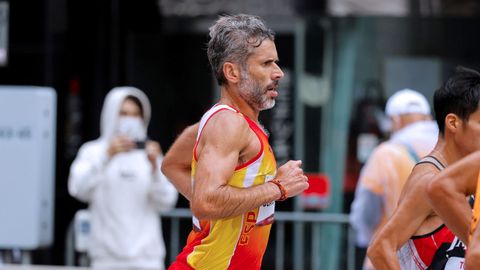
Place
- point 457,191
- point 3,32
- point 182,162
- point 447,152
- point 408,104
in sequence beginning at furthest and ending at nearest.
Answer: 1. point 3,32
2. point 408,104
3. point 182,162
4. point 447,152
5. point 457,191

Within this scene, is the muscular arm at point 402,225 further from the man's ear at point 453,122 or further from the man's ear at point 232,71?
the man's ear at point 232,71

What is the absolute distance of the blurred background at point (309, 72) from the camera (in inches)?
415

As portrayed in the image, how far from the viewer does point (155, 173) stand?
27.3 ft

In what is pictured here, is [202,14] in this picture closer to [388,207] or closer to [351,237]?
[351,237]

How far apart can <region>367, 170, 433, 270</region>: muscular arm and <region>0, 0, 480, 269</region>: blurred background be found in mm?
6107

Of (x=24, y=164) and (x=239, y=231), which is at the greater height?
(x=239, y=231)

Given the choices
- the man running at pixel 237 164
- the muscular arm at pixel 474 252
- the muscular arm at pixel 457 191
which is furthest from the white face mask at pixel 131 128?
the muscular arm at pixel 474 252

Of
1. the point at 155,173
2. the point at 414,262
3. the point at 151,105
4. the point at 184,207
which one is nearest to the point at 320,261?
the point at 184,207

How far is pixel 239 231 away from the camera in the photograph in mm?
4324

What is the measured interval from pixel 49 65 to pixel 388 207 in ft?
14.0

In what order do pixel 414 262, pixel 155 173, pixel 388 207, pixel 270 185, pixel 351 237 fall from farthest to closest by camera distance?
pixel 351 237, pixel 155 173, pixel 388 207, pixel 414 262, pixel 270 185

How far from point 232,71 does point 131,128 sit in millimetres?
4201

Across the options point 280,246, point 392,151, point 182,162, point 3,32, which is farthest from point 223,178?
point 3,32

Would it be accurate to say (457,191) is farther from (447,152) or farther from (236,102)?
(236,102)
